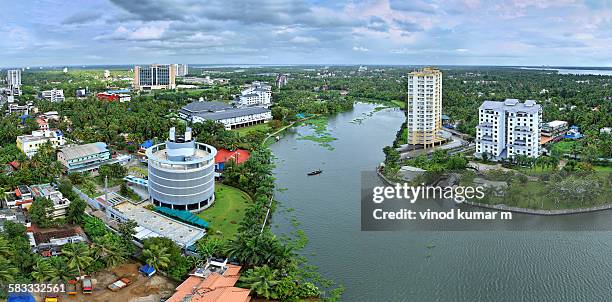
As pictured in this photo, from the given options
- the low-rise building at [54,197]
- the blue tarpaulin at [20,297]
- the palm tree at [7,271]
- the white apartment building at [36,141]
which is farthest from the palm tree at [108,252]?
the white apartment building at [36,141]

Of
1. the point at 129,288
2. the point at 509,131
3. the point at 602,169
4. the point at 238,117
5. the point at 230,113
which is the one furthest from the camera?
the point at 230,113

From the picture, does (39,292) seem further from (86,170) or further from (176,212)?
A: (86,170)

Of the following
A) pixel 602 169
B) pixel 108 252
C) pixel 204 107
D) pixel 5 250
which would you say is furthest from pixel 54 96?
pixel 602 169

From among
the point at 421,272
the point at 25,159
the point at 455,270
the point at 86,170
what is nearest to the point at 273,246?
the point at 421,272

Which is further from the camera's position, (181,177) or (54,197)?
(181,177)

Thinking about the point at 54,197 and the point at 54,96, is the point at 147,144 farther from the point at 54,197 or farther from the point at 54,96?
the point at 54,96

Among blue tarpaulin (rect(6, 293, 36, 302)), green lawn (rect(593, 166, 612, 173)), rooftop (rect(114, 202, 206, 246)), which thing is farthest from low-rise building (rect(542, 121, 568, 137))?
blue tarpaulin (rect(6, 293, 36, 302))
